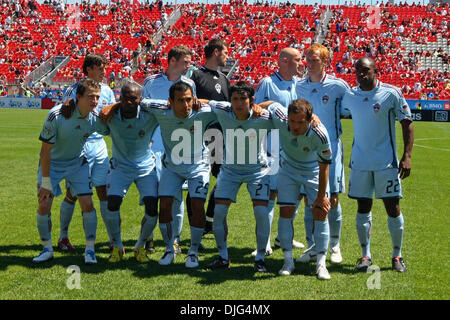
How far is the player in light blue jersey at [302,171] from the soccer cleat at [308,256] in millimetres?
618

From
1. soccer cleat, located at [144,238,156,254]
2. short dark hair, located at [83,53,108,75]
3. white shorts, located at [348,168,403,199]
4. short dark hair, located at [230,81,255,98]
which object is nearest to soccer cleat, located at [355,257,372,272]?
white shorts, located at [348,168,403,199]

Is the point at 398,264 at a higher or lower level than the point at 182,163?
lower

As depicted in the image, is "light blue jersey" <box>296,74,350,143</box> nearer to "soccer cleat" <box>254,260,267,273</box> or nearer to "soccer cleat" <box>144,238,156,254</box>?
"soccer cleat" <box>254,260,267,273</box>

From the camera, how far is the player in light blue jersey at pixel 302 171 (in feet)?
19.4

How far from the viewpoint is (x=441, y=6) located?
51.8m

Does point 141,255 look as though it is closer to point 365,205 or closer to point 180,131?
point 180,131

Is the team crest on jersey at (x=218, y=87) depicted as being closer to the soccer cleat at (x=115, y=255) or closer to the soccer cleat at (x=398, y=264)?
the soccer cleat at (x=115, y=255)

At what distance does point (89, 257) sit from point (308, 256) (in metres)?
2.77

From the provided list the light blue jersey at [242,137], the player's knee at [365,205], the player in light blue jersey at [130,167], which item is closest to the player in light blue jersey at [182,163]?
the player in light blue jersey at [130,167]

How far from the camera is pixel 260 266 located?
6273 millimetres

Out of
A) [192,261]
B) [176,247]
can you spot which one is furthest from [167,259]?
[176,247]

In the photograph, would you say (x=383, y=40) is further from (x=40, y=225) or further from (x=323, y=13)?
(x=40, y=225)

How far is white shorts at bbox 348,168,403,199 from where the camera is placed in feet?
20.8

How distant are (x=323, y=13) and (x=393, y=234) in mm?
49945
